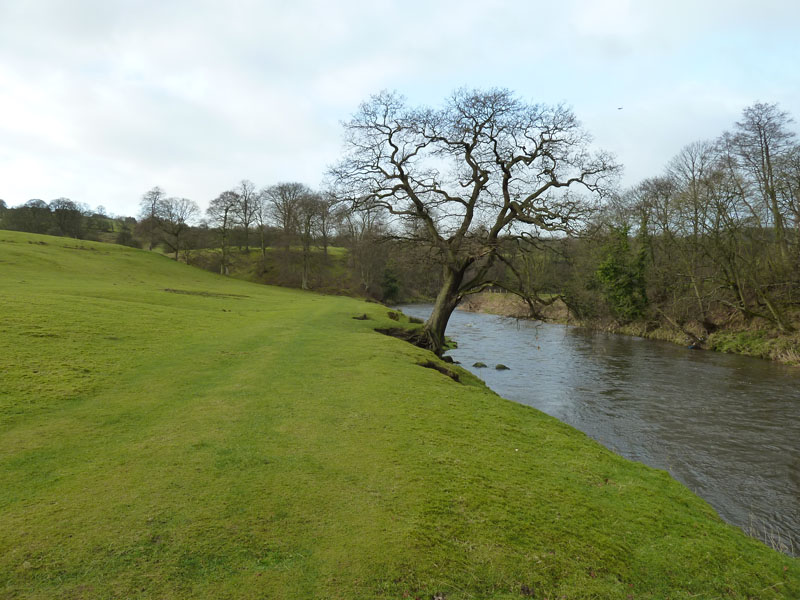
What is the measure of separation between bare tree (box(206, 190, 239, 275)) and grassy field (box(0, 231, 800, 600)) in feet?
179

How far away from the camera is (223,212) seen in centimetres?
6084

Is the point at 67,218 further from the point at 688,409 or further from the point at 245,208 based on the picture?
the point at 688,409

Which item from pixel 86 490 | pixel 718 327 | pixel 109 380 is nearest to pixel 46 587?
pixel 86 490

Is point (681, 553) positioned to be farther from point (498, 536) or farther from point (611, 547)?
point (498, 536)

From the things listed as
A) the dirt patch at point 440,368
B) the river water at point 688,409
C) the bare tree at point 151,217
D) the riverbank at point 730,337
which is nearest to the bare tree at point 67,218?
the bare tree at point 151,217

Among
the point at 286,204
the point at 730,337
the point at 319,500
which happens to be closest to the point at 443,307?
the point at 319,500

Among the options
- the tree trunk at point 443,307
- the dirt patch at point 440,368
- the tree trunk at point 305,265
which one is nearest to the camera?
the dirt patch at point 440,368

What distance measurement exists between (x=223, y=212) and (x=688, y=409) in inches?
2374

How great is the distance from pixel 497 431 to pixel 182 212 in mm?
70476

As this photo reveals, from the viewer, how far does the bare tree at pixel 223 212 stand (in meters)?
60.6

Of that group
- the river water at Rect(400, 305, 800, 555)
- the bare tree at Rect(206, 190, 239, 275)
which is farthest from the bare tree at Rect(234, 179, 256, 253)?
the river water at Rect(400, 305, 800, 555)

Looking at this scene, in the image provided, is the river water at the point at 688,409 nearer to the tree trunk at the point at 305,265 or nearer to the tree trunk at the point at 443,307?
the tree trunk at the point at 443,307

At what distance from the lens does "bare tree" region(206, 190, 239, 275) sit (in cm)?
6056

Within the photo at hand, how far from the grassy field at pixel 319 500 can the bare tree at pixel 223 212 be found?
54614 mm
